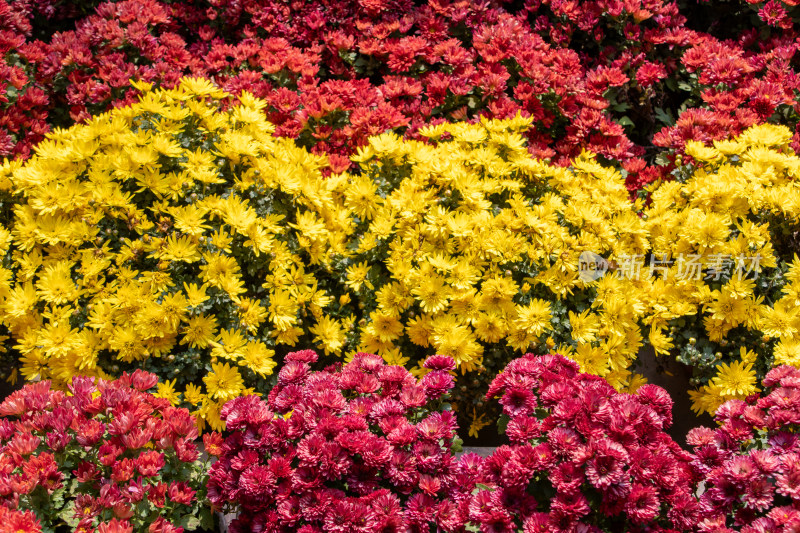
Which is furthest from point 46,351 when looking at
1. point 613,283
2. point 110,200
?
point 613,283

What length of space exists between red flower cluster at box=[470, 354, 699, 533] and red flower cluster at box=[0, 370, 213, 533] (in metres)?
0.83

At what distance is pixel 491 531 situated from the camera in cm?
179

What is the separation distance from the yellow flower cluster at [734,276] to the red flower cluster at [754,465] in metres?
0.65

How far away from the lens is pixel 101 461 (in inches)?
71.9

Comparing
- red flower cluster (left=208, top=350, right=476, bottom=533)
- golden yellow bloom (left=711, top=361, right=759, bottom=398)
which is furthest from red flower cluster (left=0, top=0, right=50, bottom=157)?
golden yellow bloom (left=711, top=361, right=759, bottom=398)

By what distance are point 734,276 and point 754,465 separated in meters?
1.13

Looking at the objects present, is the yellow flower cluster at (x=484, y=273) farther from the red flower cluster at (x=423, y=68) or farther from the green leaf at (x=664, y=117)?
the green leaf at (x=664, y=117)

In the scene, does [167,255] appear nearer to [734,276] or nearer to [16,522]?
[16,522]

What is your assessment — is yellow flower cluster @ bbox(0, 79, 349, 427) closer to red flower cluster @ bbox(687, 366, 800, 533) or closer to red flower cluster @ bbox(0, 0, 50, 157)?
red flower cluster @ bbox(0, 0, 50, 157)

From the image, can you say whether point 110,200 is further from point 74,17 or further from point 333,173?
point 74,17

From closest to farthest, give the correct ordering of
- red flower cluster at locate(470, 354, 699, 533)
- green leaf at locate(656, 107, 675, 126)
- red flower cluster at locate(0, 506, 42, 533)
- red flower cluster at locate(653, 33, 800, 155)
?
red flower cluster at locate(0, 506, 42, 533), red flower cluster at locate(470, 354, 699, 533), red flower cluster at locate(653, 33, 800, 155), green leaf at locate(656, 107, 675, 126)

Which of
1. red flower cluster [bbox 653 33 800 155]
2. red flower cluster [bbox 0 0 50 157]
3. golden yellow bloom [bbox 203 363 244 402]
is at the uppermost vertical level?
red flower cluster [bbox 653 33 800 155]

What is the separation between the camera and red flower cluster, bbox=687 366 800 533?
A: 5.81 ft

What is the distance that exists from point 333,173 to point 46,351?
141 centimetres
